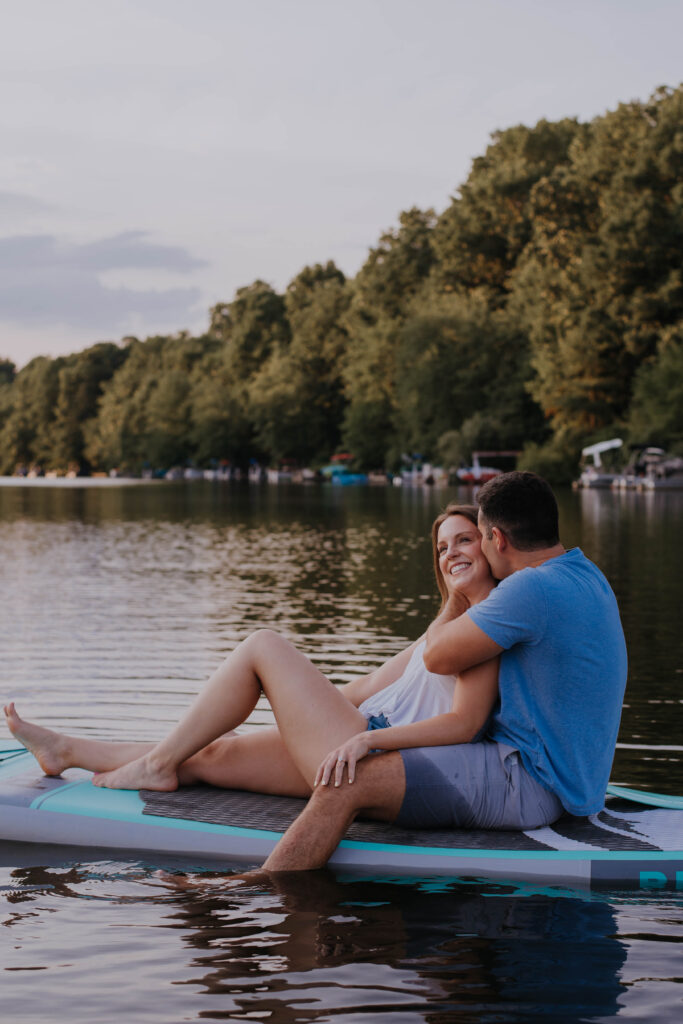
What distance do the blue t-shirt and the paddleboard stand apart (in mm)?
290

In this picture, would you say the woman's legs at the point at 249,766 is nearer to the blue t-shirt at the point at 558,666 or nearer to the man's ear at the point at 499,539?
the blue t-shirt at the point at 558,666

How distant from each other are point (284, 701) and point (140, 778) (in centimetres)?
93

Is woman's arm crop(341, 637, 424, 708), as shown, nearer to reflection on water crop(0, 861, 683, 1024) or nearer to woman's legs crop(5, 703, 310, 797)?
woman's legs crop(5, 703, 310, 797)

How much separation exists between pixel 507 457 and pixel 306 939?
216 feet

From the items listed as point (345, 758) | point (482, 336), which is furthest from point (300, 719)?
point (482, 336)

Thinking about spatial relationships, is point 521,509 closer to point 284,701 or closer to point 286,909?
point 284,701

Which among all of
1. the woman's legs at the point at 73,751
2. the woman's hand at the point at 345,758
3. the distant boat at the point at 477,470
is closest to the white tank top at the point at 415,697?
the woman's hand at the point at 345,758

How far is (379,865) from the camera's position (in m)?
4.91

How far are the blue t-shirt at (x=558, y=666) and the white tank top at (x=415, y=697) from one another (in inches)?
8.9

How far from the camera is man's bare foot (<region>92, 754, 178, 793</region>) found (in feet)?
17.7

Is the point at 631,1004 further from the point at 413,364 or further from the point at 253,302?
the point at 253,302

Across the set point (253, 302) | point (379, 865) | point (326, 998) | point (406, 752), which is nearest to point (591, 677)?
point (406, 752)

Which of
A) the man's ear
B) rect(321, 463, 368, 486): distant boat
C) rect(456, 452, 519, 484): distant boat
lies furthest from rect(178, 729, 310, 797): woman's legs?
rect(321, 463, 368, 486): distant boat

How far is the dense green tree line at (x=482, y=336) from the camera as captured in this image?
56688 mm
